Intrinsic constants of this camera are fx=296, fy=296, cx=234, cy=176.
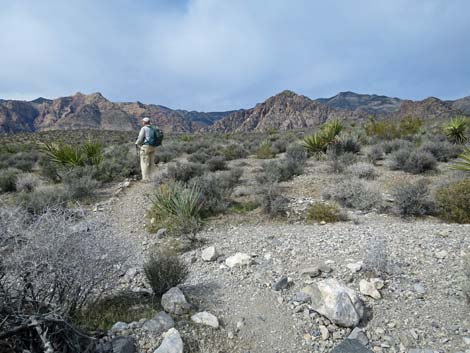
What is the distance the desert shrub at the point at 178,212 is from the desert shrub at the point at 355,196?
314cm

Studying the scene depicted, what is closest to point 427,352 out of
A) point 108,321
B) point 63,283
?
point 108,321

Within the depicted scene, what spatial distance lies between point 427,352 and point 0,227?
3802 millimetres

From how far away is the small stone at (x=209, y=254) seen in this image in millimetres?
4355

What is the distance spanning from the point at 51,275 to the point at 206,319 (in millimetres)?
1474

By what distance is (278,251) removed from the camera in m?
4.43

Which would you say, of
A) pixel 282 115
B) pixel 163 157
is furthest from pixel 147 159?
pixel 282 115

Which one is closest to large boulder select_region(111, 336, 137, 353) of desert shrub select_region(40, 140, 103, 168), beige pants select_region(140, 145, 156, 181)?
beige pants select_region(140, 145, 156, 181)

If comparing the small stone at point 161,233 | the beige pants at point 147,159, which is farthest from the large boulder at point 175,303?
the beige pants at point 147,159

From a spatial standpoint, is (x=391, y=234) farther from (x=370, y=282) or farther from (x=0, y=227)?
(x=0, y=227)

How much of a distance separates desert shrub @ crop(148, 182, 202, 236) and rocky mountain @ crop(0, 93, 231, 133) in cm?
10051

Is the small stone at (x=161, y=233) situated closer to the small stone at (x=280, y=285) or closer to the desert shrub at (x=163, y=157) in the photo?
the small stone at (x=280, y=285)

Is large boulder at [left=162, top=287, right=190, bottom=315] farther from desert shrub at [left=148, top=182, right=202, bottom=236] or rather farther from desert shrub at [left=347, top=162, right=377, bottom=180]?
desert shrub at [left=347, top=162, right=377, bottom=180]

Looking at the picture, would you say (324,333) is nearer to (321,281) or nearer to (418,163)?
(321,281)

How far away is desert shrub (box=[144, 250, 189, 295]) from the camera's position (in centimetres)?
339
